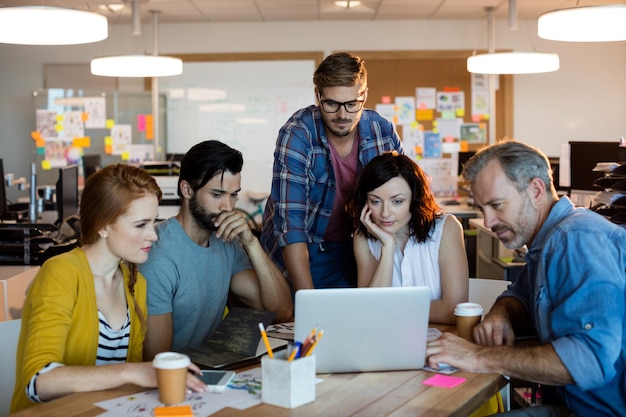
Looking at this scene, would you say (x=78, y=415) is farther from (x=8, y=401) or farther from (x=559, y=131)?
(x=559, y=131)

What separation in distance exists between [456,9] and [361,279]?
17.3ft

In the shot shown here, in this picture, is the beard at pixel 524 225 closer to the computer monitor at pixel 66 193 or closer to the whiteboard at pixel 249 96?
the computer monitor at pixel 66 193

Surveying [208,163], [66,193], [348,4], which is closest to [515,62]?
[348,4]

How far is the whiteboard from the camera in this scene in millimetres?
8016

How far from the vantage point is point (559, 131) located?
26.1 ft

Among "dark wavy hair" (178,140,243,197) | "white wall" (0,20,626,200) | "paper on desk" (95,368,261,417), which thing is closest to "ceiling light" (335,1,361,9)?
"white wall" (0,20,626,200)

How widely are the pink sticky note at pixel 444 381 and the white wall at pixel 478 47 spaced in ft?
21.3

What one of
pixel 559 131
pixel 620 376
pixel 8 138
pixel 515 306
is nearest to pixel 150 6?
pixel 8 138

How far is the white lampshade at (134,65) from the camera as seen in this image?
5.43 m

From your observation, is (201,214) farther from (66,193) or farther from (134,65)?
(134,65)

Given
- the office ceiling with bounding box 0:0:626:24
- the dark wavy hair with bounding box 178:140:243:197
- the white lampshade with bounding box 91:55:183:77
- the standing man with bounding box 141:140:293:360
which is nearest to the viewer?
the standing man with bounding box 141:140:293:360

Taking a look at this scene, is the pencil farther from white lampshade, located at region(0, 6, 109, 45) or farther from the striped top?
white lampshade, located at region(0, 6, 109, 45)

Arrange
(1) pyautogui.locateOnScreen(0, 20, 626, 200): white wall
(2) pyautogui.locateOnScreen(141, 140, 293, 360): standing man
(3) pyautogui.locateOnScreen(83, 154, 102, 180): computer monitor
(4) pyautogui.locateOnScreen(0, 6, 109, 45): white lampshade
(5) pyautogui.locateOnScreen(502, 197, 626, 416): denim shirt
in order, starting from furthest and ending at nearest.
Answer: (1) pyautogui.locateOnScreen(0, 20, 626, 200): white wall < (3) pyautogui.locateOnScreen(83, 154, 102, 180): computer monitor < (4) pyautogui.locateOnScreen(0, 6, 109, 45): white lampshade < (2) pyautogui.locateOnScreen(141, 140, 293, 360): standing man < (5) pyautogui.locateOnScreen(502, 197, 626, 416): denim shirt

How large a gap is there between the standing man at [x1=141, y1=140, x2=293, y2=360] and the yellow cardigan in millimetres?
311
